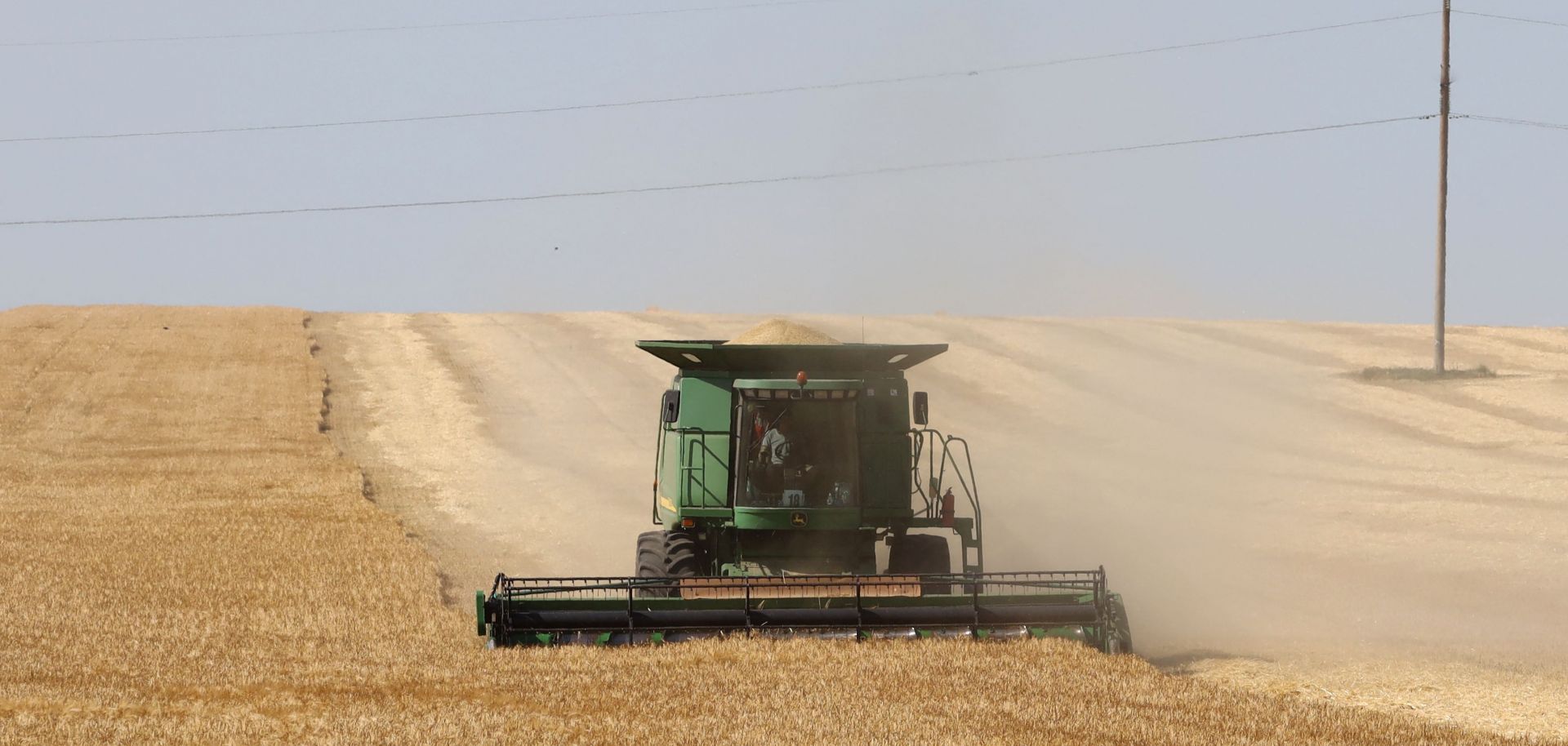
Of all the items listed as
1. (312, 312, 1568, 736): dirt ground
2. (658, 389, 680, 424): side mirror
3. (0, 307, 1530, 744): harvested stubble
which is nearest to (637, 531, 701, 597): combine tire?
(658, 389, 680, 424): side mirror

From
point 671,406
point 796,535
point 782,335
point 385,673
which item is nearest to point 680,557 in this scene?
point 796,535

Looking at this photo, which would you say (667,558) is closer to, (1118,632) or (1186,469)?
(1118,632)

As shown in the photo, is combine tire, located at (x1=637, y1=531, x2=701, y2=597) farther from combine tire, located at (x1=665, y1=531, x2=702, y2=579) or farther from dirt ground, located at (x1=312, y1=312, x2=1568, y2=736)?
dirt ground, located at (x1=312, y1=312, x2=1568, y2=736)

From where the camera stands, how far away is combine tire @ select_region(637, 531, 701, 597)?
14.8 metres

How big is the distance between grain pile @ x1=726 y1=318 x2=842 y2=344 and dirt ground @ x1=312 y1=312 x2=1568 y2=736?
432cm

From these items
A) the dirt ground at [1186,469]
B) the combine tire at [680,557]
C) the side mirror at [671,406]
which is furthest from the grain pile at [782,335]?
the dirt ground at [1186,469]

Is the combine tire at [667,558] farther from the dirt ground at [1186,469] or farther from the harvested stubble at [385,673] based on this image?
the dirt ground at [1186,469]

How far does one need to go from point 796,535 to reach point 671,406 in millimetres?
1790

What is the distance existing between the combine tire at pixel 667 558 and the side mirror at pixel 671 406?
3.75 ft

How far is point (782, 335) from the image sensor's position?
1612cm

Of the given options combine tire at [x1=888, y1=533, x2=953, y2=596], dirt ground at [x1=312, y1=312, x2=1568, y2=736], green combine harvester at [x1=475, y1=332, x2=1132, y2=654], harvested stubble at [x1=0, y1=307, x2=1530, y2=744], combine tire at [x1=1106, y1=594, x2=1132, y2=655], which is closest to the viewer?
harvested stubble at [x1=0, y1=307, x2=1530, y2=744]

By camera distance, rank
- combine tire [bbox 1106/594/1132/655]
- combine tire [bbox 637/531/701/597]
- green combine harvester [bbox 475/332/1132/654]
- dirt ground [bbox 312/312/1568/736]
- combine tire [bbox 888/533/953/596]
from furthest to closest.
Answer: dirt ground [bbox 312/312/1568/736], combine tire [bbox 888/533/953/596], combine tire [bbox 637/531/701/597], green combine harvester [bbox 475/332/1132/654], combine tire [bbox 1106/594/1132/655]

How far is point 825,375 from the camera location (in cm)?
1555

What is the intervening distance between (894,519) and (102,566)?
9.88 metres
